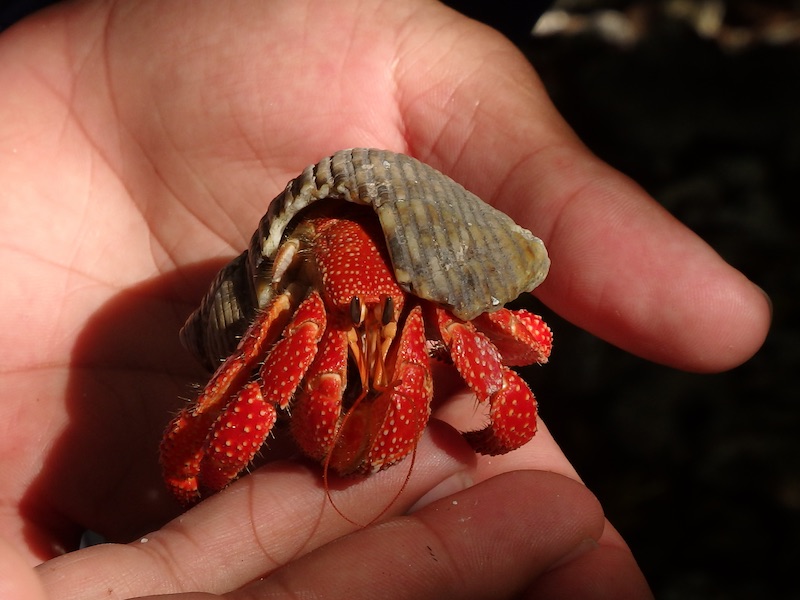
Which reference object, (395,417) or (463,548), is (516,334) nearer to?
(395,417)

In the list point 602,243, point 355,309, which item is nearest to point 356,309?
point 355,309

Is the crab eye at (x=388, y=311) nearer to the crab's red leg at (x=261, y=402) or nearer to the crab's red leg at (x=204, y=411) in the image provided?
the crab's red leg at (x=261, y=402)

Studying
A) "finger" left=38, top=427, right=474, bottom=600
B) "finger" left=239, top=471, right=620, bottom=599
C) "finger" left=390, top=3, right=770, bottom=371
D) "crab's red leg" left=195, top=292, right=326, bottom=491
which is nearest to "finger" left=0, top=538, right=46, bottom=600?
"finger" left=38, top=427, right=474, bottom=600

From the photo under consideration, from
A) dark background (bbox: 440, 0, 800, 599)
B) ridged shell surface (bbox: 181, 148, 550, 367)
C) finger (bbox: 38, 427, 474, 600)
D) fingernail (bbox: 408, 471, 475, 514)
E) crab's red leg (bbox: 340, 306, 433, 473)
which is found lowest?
dark background (bbox: 440, 0, 800, 599)

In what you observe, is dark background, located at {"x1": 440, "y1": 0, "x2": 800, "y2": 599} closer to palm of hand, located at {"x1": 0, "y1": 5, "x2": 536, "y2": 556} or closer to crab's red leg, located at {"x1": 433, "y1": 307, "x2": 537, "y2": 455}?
crab's red leg, located at {"x1": 433, "y1": 307, "x2": 537, "y2": 455}

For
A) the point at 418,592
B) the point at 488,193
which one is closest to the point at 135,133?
the point at 488,193

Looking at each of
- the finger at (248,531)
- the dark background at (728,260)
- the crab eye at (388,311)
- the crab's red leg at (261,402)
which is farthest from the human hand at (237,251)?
the dark background at (728,260)
